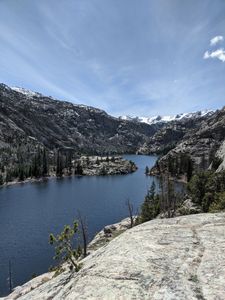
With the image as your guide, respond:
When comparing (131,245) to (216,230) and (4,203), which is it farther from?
(4,203)

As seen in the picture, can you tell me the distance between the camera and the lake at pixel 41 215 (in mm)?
78625

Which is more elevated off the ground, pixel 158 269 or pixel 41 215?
pixel 158 269

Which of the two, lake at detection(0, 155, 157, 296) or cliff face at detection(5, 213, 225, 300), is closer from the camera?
cliff face at detection(5, 213, 225, 300)

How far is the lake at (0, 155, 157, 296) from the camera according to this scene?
258 feet

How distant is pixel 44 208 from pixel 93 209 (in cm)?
2254

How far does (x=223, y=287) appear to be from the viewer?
42.5 feet

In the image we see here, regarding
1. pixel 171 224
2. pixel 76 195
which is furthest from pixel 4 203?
pixel 171 224

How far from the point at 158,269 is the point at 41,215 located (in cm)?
11584

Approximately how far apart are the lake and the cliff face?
2247 inches

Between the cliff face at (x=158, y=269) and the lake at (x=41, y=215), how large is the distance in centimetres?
5708

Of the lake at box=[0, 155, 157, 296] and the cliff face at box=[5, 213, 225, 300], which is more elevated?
the cliff face at box=[5, 213, 225, 300]

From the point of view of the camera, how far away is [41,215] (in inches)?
4889

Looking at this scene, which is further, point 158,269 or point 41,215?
point 41,215

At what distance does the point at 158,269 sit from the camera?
14.8 metres
